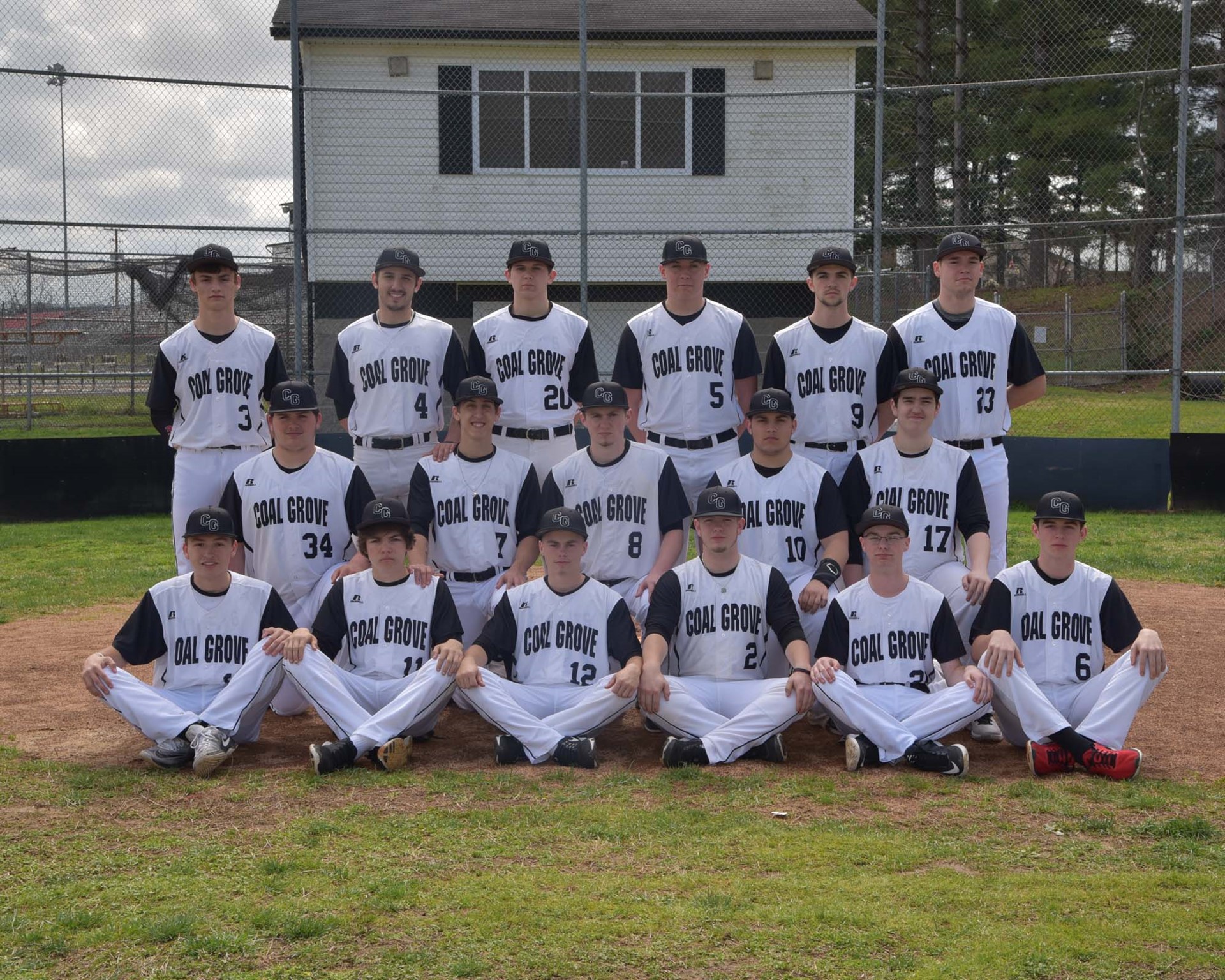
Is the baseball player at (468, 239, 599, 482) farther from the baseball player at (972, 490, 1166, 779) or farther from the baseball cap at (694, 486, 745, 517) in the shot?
the baseball player at (972, 490, 1166, 779)

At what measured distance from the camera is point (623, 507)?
246 inches

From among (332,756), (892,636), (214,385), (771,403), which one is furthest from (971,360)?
(214,385)

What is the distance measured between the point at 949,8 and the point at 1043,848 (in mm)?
21768

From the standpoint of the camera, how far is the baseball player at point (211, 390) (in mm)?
6652

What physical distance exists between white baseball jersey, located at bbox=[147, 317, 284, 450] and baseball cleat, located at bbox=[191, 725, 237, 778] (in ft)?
6.44

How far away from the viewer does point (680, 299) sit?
21.6ft

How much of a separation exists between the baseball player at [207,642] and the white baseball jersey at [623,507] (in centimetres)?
156

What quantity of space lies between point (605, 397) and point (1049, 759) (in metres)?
2.62

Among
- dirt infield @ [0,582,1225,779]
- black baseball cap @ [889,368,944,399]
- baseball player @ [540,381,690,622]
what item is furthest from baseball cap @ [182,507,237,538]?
black baseball cap @ [889,368,944,399]

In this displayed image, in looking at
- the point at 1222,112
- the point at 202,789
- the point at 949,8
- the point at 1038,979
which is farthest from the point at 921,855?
the point at 949,8

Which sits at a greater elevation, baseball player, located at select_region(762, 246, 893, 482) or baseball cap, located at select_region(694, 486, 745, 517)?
baseball player, located at select_region(762, 246, 893, 482)

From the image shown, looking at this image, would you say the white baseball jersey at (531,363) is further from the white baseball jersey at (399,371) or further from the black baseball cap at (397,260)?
the black baseball cap at (397,260)

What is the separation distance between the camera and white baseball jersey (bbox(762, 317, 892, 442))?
6.44 metres

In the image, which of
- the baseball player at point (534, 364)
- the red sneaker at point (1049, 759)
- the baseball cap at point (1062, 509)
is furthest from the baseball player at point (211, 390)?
the red sneaker at point (1049, 759)
